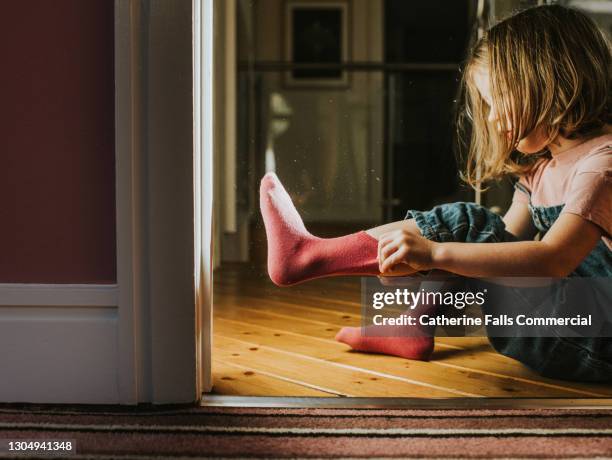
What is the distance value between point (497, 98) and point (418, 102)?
1.50m

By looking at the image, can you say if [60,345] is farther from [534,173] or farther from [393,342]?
[534,173]

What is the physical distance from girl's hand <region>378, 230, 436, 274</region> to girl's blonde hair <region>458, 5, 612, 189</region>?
0.22 metres

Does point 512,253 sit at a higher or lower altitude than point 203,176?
lower

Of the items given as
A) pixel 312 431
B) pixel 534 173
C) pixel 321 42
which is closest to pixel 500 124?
pixel 534 173

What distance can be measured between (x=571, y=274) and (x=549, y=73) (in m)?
0.28

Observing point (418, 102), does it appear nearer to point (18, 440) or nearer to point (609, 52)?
point (609, 52)

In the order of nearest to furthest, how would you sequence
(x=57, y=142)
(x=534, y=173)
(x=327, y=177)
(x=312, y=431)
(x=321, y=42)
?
1. (x=312, y=431)
2. (x=57, y=142)
3. (x=534, y=173)
4. (x=327, y=177)
5. (x=321, y=42)

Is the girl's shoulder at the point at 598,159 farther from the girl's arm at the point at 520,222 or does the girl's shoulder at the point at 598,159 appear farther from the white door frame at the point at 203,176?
the white door frame at the point at 203,176

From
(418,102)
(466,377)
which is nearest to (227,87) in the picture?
(418,102)

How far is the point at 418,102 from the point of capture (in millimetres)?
2391

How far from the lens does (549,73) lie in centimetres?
88

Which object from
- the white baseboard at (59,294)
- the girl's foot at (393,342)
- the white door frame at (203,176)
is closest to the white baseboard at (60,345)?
the white baseboard at (59,294)

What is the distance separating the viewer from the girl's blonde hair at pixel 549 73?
2.87 ft

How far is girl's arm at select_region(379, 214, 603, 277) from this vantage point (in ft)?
2.66
